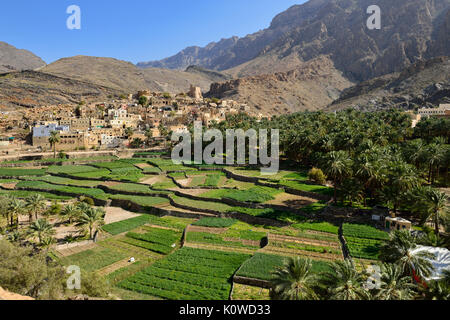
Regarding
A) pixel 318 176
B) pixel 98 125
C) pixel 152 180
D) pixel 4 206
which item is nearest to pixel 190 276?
pixel 4 206

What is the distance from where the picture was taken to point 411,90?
15925cm

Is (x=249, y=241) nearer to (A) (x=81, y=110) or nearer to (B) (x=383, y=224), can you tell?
(B) (x=383, y=224)

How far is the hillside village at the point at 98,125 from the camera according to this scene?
335 feet

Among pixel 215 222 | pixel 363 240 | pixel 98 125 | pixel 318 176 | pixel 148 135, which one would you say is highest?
pixel 98 125

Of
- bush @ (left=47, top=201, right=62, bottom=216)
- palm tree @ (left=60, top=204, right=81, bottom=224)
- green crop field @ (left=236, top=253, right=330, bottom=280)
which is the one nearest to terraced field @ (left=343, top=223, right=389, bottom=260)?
green crop field @ (left=236, top=253, right=330, bottom=280)

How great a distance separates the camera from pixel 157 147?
375 feet

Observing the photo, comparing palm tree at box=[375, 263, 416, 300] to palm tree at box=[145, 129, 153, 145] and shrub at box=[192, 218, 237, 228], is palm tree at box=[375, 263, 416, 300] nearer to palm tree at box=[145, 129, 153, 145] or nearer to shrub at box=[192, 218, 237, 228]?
shrub at box=[192, 218, 237, 228]

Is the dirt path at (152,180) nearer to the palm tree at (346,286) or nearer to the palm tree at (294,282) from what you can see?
the palm tree at (294,282)

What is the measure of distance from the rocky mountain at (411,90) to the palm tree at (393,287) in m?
145

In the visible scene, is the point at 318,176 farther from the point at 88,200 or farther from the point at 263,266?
the point at 88,200

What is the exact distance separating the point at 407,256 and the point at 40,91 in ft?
652

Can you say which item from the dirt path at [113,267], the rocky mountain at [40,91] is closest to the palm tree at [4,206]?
the dirt path at [113,267]
